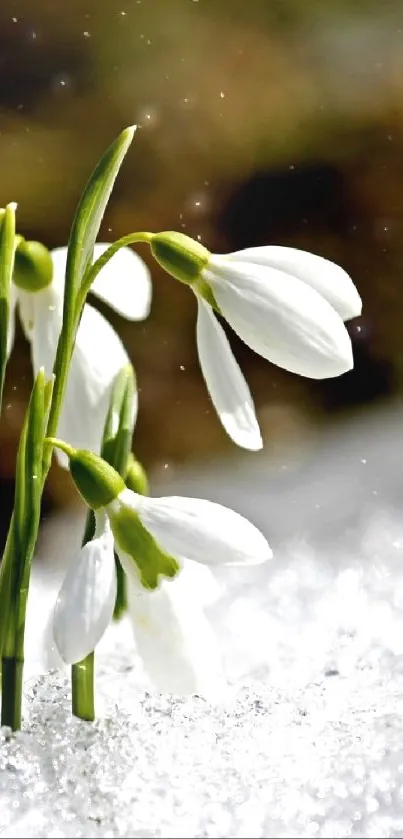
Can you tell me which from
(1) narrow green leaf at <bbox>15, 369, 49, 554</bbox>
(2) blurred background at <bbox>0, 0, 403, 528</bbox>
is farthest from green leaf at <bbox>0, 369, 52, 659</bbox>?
(2) blurred background at <bbox>0, 0, 403, 528</bbox>

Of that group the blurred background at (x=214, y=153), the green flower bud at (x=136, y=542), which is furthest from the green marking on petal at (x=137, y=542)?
the blurred background at (x=214, y=153)

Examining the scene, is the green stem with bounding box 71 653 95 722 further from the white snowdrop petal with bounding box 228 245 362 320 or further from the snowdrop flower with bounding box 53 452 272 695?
the white snowdrop petal with bounding box 228 245 362 320

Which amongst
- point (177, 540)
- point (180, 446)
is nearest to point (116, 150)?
point (177, 540)

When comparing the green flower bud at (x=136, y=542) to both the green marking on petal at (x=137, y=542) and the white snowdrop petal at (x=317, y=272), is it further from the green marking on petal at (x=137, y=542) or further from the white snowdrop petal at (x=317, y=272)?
the white snowdrop petal at (x=317, y=272)

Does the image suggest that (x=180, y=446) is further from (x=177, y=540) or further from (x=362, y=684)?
(x=177, y=540)

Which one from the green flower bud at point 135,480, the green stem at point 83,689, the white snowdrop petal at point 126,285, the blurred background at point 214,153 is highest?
the white snowdrop petal at point 126,285

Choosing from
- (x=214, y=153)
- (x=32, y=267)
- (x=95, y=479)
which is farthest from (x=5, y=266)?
(x=214, y=153)

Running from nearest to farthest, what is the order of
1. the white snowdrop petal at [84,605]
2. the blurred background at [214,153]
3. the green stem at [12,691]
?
the white snowdrop petal at [84,605] → the green stem at [12,691] → the blurred background at [214,153]
